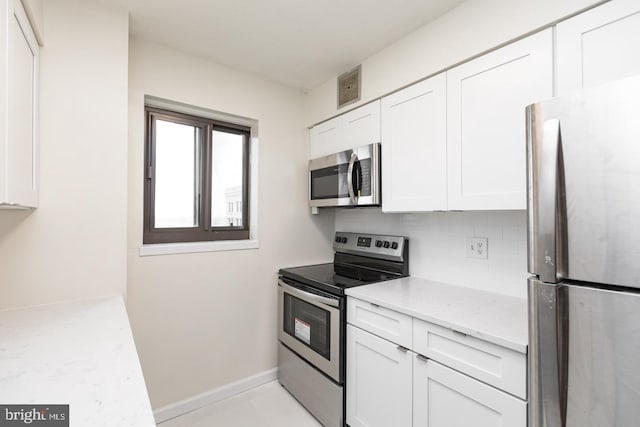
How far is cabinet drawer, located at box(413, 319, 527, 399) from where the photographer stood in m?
1.10

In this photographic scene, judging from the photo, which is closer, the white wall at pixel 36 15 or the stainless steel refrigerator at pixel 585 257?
the stainless steel refrigerator at pixel 585 257

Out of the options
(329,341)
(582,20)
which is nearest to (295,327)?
(329,341)

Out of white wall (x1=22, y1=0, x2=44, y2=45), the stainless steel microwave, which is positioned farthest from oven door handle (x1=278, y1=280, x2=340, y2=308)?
white wall (x1=22, y1=0, x2=44, y2=45)

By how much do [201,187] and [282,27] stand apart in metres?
1.18

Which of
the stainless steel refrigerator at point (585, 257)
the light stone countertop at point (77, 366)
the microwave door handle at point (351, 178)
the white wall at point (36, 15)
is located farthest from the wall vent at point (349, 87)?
the light stone countertop at point (77, 366)

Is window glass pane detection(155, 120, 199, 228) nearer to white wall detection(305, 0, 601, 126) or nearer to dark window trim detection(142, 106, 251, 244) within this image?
dark window trim detection(142, 106, 251, 244)

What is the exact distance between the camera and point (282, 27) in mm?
1748

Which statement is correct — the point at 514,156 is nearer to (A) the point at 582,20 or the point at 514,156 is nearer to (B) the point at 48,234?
(A) the point at 582,20

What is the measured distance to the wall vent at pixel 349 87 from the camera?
2107 millimetres

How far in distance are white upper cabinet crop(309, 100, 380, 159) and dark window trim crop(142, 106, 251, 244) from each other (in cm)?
55

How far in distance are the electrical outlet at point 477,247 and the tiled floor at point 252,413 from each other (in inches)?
56.3

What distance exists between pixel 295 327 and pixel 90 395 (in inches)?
61.6

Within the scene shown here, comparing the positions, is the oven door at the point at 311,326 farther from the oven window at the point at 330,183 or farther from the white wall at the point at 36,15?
the white wall at the point at 36,15

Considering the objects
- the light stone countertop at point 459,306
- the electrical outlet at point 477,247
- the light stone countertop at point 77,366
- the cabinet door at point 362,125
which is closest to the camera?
the light stone countertop at point 77,366
